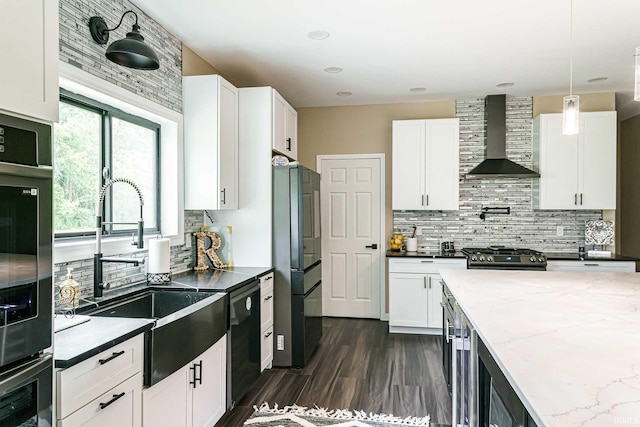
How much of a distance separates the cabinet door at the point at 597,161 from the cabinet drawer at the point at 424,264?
152cm

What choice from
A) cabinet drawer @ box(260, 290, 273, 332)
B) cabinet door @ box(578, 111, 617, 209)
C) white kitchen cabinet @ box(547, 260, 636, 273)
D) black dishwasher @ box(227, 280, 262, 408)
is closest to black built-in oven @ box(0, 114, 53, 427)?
black dishwasher @ box(227, 280, 262, 408)

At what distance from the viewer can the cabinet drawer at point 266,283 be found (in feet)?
11.3

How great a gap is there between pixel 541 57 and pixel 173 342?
3774 millimetres

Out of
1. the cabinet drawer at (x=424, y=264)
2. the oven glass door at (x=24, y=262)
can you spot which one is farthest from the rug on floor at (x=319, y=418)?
the cabinet drawer at (x=424, y=264)

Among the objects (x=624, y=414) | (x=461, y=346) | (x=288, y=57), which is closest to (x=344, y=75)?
(x=288, y=57)

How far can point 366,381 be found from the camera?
3447mm

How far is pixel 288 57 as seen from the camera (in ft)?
12.3

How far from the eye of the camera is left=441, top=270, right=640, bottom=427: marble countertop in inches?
37.9

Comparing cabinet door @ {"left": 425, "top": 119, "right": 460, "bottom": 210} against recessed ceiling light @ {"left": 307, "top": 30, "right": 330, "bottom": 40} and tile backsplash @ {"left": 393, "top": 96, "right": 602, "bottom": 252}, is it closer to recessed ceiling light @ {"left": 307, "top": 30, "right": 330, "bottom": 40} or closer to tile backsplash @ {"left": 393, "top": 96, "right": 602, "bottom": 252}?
tile backsplash @ {"left": 393, "top": 96, "right": 602, "bottom": 252}

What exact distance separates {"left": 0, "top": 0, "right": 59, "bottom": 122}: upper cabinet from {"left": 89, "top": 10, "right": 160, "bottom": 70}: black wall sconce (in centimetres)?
73

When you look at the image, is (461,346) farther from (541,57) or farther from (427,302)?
(541,57)

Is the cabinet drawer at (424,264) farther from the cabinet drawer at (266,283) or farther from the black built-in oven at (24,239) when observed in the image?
the black built-in oven at (24,239)

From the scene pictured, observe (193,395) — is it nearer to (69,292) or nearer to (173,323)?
(173,323)

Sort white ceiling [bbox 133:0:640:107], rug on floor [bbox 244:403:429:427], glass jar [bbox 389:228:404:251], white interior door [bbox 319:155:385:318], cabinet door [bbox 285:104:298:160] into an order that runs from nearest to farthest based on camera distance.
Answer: rug on floor [bbox 244:403:429:427]
white ceiling [bbox 133:0:640:107]
cabinet door [bbox 285:104:298:160]
glass jar [bbox 389:228:404:251]
white interior door [bbox 319:155:385:318]
